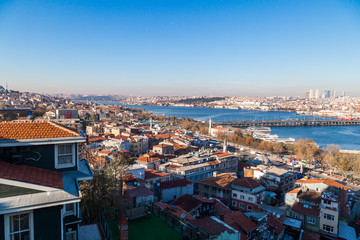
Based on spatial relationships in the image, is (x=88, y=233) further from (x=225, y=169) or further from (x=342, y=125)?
(x=342, y=125)

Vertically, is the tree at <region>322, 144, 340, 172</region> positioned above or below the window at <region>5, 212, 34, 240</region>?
below

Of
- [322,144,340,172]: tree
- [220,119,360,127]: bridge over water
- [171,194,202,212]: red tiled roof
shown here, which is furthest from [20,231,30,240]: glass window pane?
[220,119,360,127]: bridge over water

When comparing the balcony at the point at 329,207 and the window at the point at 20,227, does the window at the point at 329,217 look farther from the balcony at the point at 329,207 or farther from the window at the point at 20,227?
the window at the point at 20,227

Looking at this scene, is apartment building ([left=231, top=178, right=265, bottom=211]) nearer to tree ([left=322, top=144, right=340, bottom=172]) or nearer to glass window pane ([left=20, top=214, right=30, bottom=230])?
glass window pane ([left=20, top=214, right=30, bottom=230])

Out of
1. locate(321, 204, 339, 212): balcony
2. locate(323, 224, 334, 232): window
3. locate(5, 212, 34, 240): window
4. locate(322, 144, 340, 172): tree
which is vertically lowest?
locate(322, 144, 340, 172): tree

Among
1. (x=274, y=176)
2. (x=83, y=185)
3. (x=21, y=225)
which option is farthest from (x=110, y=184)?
(x=274, y=176)

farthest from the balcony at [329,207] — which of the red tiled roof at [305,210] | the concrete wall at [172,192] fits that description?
the concrete wall at [172,192]
